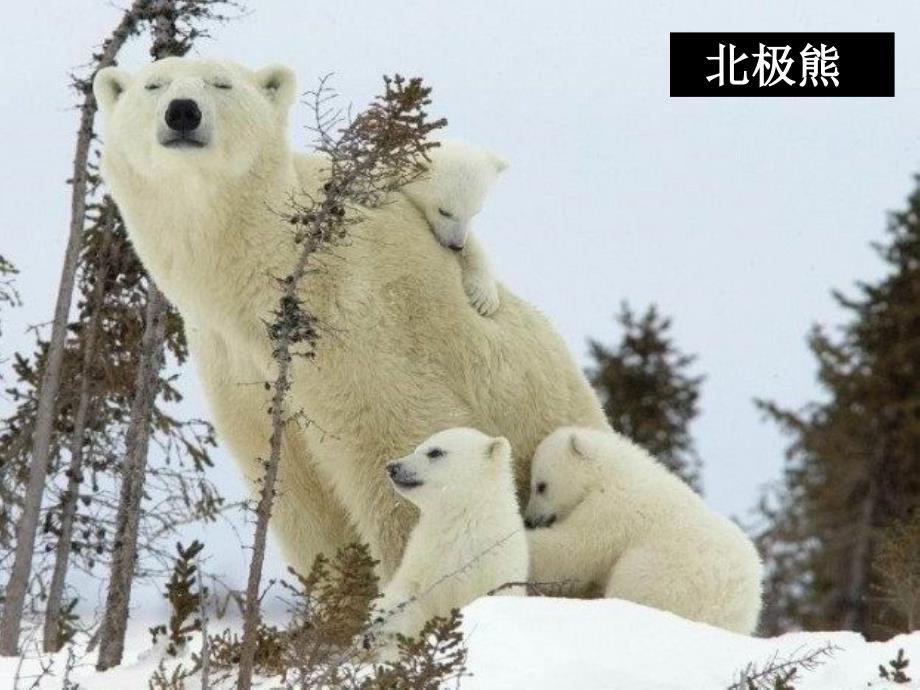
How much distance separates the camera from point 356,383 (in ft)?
25.4

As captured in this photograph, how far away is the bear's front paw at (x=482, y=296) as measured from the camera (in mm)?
8312

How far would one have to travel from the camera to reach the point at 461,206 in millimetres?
8305

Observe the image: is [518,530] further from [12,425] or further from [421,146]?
[12,425]

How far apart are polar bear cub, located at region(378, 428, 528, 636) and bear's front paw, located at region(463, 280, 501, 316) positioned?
0.93 meters

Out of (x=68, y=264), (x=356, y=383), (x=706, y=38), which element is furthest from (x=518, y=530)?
(x=706, y=38)

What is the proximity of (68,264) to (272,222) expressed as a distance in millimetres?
3493

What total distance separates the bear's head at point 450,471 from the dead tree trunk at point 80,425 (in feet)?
15.2

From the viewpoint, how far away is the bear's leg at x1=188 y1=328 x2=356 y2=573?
8.15m

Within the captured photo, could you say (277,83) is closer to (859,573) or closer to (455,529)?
(455,529)

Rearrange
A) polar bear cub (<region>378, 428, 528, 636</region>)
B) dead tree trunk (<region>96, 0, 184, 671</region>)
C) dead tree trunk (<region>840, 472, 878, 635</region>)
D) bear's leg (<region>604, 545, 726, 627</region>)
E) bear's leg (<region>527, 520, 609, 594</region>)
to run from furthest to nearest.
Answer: dead tree trunk (<region>840, 472, 878, 635</region>) → dead tree trunk (<region>96, 0, 184, 671</region>) → bear's leg (<region>527, 520, 609, 594</region>) → bear's leg (<region>604, 545, 726, 627</region>) → polar bear cub (<region>378, 428, 528, 636</region>)

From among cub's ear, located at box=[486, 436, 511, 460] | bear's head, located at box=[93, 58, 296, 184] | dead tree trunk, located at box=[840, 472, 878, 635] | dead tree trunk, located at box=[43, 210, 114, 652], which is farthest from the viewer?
dead tree trunk, located at box=[840, 472, 878, 635]

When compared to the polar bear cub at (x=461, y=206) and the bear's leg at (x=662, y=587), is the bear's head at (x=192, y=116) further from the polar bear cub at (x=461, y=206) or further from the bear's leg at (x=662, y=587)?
the bear's leg at (x=662, y=587)

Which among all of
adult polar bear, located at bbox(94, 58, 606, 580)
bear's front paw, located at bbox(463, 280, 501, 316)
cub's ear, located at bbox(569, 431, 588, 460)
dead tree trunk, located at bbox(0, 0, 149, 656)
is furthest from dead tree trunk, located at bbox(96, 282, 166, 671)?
cub's ear, located at bbox(569, 431, 588, 460)

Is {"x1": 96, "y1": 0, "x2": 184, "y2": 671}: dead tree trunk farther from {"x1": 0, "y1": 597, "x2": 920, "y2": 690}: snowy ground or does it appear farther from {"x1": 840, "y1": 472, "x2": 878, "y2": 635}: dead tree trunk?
{"x1": 840, "y1": 472, "x2": 878, "y2": 635}: dead tree trunk
